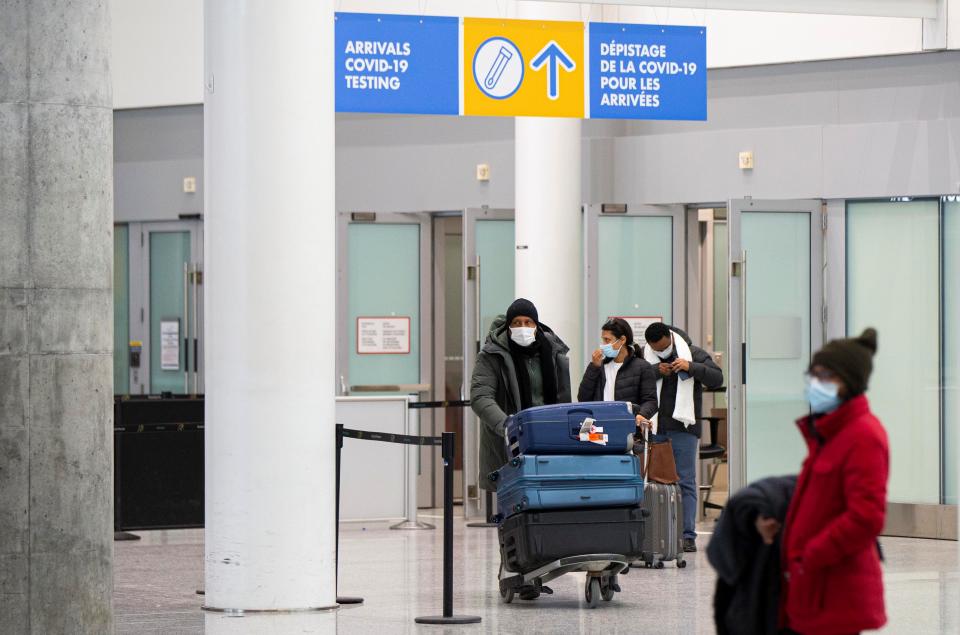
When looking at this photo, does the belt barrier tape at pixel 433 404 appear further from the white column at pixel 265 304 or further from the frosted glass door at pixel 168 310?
the white column at pixel 265 304

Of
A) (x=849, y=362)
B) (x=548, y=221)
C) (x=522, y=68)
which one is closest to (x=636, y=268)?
(x=548, y=221)

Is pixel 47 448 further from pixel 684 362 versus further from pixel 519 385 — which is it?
pixel 684 362

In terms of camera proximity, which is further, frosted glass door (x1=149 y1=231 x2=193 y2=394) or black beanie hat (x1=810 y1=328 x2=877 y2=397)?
frosted glass door (x1=149 y1=231 x2=193 y2=394)

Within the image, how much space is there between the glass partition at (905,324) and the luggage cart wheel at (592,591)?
4657mm

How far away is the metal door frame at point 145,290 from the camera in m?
15.9

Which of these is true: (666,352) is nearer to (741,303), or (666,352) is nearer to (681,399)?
(681,399)

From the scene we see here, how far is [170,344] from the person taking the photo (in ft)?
52.5

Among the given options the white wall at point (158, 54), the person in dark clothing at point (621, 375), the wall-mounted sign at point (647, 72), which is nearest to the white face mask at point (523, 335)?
the person in dark clothing at point (621, 375)

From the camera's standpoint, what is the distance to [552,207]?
44.5 ft

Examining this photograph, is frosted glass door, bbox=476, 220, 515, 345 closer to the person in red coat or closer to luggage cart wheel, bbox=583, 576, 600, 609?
luggage cart wheel, bbox=583, 576, 600, 609

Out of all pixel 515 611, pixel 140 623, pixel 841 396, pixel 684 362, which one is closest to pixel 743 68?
pixel 684 362

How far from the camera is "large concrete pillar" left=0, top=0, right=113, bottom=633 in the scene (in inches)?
288

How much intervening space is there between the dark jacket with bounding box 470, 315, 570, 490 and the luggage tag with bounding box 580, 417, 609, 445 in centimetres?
78

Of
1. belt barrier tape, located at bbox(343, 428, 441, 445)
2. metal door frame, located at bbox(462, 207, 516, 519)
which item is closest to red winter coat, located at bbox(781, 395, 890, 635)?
belt barrier tape, located at bbox(343, 428, 441, 445)
